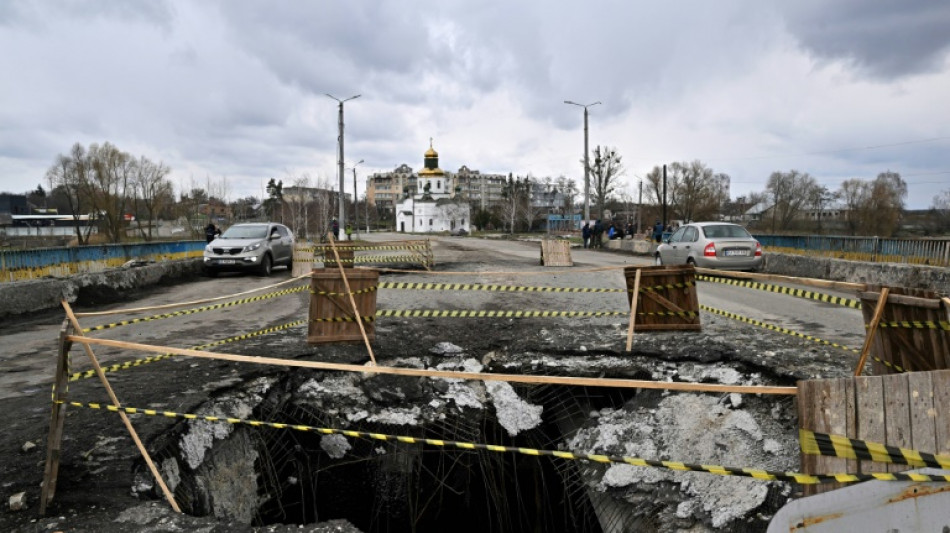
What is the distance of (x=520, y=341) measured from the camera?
6.27m

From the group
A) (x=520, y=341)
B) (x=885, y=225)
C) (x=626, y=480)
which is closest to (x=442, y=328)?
(x=520, y=341)

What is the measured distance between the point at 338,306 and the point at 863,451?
4737 mm

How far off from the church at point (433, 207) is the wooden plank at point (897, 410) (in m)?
82.1

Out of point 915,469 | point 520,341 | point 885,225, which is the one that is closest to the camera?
point 915,469

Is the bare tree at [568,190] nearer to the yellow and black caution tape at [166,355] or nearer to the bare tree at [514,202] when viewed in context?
the bare tree at [514,202]

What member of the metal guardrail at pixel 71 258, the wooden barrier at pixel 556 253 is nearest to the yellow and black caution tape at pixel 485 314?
the metal guardrail at pixel 71 258

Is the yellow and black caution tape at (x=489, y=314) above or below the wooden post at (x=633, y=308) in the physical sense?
below

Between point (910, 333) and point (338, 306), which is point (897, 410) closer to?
point (910, 333)

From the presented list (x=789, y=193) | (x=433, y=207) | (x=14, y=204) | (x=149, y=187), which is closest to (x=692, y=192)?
(x=789, y=193)

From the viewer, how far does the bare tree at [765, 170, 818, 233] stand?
2729 inches

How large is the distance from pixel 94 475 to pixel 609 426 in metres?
3.90

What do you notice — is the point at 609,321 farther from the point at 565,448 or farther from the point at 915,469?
the point at 915,469

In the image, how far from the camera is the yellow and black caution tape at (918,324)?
359 cm

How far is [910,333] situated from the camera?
3.82 m
